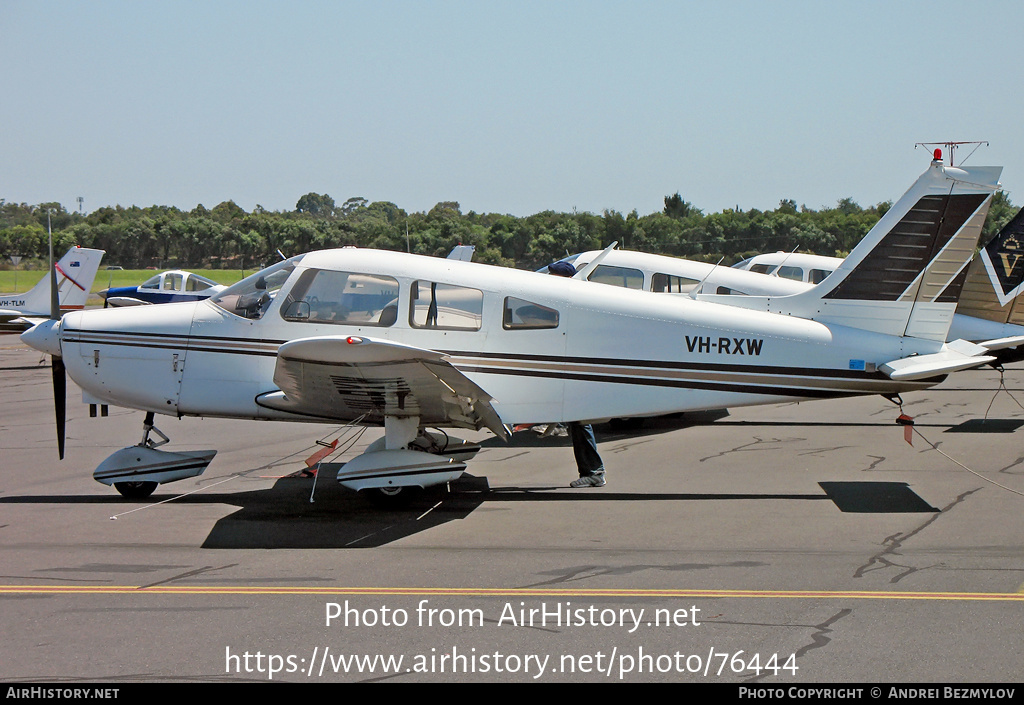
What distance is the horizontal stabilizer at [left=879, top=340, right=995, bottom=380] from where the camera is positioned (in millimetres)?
8328

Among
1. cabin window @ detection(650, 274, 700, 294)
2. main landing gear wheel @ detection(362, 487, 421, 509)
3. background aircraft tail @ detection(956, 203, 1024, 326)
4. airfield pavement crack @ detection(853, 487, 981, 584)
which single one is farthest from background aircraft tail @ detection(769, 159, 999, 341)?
background aircraft tail @ detection(956, 203, 1024, 326)

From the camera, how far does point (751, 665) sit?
4.66 metres

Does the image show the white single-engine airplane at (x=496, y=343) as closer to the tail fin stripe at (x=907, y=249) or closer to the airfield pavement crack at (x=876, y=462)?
the tail fin stripe at (x=907, y=249)

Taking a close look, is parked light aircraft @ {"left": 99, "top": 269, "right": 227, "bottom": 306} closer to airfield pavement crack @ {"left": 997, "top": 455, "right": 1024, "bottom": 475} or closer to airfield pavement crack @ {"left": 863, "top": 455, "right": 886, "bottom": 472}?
airfield pavement crack @ {"left": 863, "top": 455, "right": 886, "bottom": 472}

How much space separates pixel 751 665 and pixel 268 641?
2644mm

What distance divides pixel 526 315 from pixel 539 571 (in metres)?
3.01

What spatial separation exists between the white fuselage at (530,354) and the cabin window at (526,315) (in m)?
0.03

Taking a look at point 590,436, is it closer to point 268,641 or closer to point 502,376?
point 502,376

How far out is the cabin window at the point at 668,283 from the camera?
589 inches

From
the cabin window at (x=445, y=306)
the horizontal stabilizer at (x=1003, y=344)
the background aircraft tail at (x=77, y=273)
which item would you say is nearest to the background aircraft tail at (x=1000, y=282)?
the horizontal stabilizer at (x=1003, y=344)

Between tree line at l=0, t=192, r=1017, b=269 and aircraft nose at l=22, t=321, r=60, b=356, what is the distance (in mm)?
39832

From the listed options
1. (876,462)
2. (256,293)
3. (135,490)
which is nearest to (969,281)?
(876,462)

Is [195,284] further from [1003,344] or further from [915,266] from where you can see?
[915,266]

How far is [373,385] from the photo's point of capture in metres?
7.76
